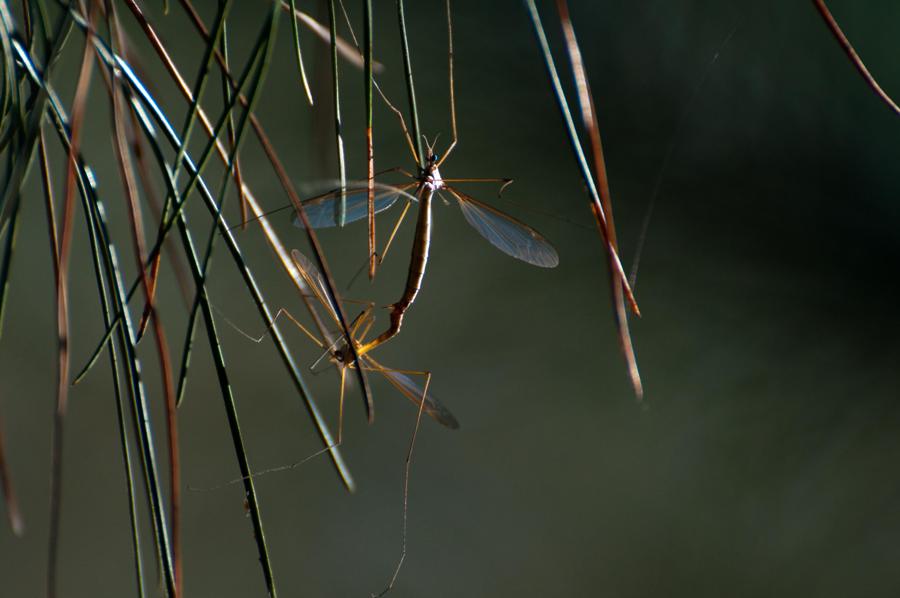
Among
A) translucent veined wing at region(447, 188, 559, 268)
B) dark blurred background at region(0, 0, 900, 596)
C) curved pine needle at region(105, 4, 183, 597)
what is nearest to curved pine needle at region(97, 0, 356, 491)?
curved pine needle at region(105, 4, 183, 597)

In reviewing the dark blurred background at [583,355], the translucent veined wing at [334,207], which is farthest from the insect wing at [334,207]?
the dark blurred background at [583,355]

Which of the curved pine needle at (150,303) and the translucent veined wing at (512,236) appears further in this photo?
the translucent veined wing at (512,236)

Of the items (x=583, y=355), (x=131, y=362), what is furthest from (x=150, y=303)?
(x=583, y=355)

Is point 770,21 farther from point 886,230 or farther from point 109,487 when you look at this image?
point 109,487

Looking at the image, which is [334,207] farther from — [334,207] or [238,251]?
[238,251]

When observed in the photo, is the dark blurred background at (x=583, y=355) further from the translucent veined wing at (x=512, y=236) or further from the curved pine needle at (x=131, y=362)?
the curved pine needle at (x=131, y=362)

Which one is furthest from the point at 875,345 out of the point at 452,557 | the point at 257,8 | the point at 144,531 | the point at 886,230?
the point at 144,531
